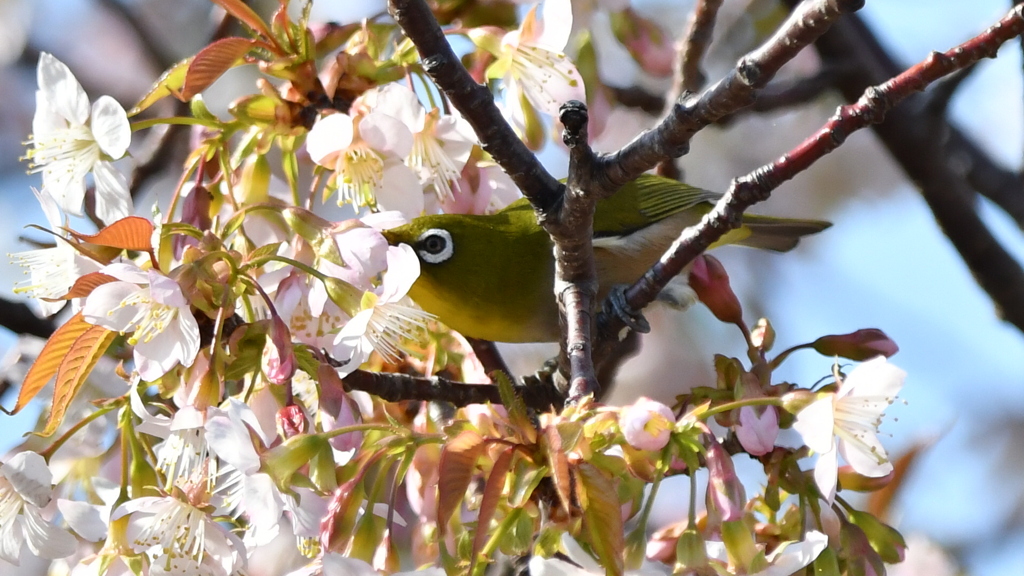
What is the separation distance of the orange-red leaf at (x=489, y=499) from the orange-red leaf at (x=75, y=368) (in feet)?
2.22

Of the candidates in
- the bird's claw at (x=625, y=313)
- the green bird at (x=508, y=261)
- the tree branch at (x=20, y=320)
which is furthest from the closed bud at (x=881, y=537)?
the tree branch at (x=20, y=320)

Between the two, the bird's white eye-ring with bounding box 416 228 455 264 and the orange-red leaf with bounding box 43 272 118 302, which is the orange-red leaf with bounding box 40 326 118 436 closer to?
the orange-red leaf with bounding box 43 272 118 302

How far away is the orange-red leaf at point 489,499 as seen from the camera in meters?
1.35

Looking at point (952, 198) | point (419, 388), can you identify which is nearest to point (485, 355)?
point (419, 388)

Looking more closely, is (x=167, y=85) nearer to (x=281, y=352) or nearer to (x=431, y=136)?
(x=431, y=136)

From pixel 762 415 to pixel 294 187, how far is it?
1139 millimetres

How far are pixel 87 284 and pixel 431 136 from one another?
0.90 m

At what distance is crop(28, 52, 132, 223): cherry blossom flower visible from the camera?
76.2 inches

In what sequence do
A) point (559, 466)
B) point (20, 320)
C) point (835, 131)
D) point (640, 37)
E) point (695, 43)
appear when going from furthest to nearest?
point (695, 43) → point (640, 37) → point (20, 320) → point (835, 131) → point (559, 466)

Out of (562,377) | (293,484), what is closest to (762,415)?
(562,377)

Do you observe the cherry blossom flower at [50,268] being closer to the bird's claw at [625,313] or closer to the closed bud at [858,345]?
the bird's claw at [625,313]

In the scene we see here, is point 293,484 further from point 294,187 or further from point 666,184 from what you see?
point 666,184

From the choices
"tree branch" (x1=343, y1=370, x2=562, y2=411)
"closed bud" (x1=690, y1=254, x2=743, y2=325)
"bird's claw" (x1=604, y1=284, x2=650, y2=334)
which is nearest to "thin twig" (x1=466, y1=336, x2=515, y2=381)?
"tree branch" (x1=343, y1=370, x2=562, y2=411)

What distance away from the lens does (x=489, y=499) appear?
1.38 metres
